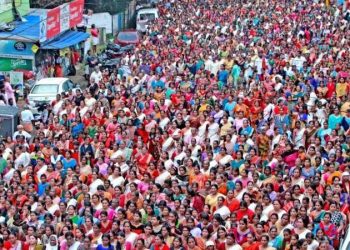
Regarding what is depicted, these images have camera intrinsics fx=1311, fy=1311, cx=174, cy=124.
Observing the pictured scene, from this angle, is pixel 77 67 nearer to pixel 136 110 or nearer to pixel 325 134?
pixel 136 110

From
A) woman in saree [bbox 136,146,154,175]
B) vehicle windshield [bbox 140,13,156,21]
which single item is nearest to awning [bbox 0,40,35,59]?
vehicle windshield [bbox 140,13,156,21]

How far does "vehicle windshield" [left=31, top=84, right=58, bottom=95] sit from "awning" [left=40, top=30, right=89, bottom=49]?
4720 mm

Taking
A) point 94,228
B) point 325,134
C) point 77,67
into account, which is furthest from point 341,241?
point 77,67

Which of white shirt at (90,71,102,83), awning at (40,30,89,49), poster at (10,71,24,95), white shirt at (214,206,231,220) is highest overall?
white shirt at (214,206,231,220)

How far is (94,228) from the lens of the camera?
18797mm

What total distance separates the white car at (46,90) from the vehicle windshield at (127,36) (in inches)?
397

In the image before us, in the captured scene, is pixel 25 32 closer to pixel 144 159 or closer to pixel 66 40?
pixel 66 40

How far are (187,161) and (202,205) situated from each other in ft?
6.13

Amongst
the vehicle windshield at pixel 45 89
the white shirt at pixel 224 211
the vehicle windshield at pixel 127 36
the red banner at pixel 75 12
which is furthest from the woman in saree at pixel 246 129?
the vehicle windshield at pixel 127 36

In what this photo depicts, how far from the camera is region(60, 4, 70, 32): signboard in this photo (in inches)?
1534

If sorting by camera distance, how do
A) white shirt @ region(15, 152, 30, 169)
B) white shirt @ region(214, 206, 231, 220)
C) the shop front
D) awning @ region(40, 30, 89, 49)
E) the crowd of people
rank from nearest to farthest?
the crowd of people < white shirt @ region(214, 206, 231, 220) < white shirt @ region(15, 152, 30, 169) < the shop front < awning @ region(40, 30, 89, 49)

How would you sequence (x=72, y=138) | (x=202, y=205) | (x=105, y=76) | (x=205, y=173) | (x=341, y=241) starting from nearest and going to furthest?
(x=341, y=241) < (x=202, y=205) < (x=205, y=173) < (x=72, y=138) < (x=105, y=76)

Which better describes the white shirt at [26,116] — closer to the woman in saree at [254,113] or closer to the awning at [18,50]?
the woman in saree at [254,113]

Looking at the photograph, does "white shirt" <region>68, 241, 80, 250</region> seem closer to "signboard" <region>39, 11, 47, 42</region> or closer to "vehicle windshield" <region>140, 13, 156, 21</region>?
"signboard" <region>39, 11, 47, 42</region>
